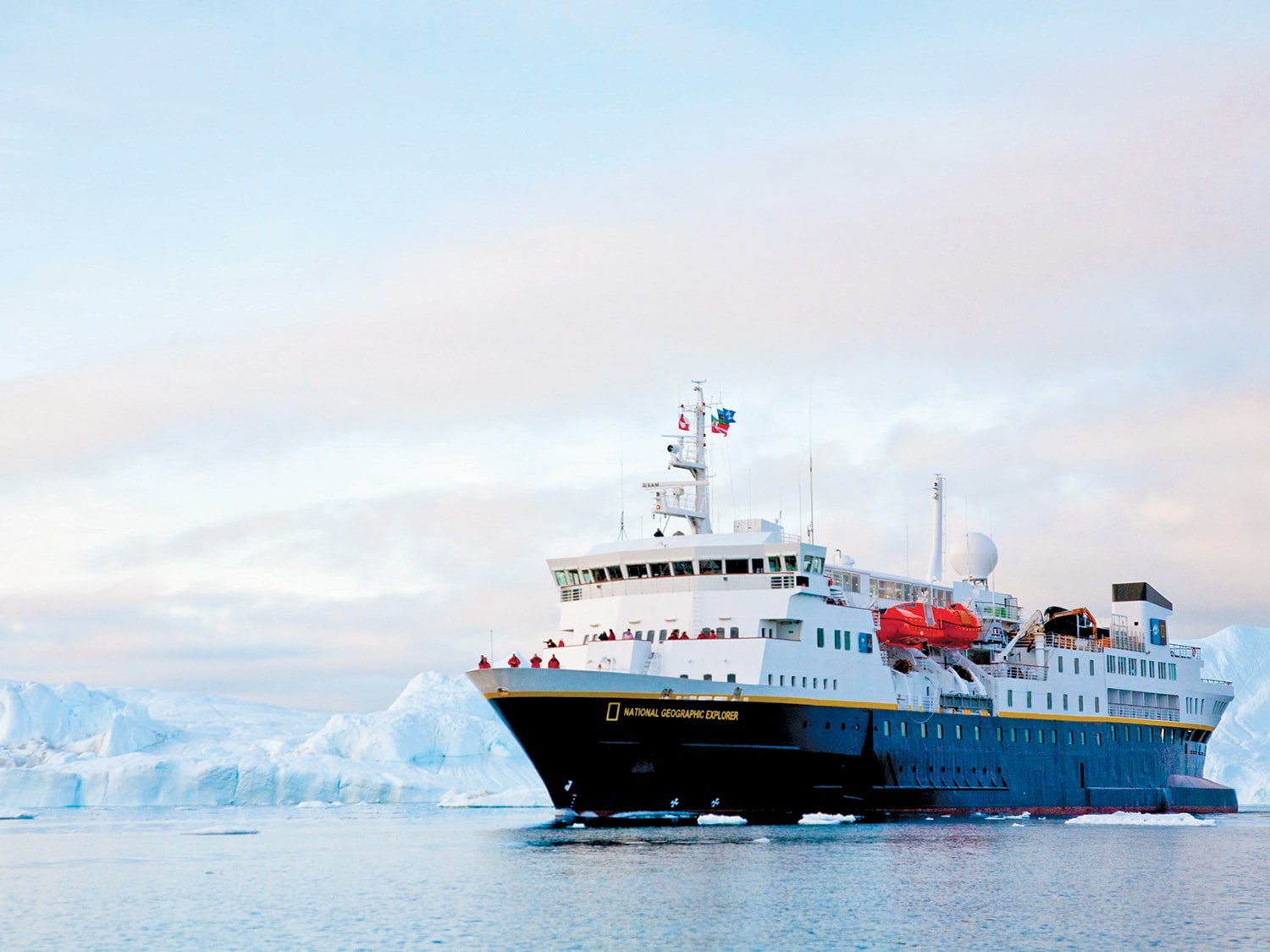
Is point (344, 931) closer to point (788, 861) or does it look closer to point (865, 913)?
point (865, 913)

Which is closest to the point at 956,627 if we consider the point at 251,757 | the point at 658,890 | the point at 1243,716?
the point at 658,890

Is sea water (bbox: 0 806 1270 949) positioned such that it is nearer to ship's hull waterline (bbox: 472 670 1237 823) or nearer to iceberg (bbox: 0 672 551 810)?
ship's hull waterline (bbox: 472 670 1237 823)

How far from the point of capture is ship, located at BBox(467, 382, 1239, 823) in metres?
42.7

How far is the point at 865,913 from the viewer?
28.2 metres

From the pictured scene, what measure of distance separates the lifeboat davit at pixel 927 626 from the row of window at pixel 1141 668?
901 centimetres

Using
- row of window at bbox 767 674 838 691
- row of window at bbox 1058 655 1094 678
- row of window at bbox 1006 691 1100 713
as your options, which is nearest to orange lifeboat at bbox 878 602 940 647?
row of window at bbox 1006 691 1100 713

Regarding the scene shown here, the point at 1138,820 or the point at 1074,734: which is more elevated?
the point at 1074,734

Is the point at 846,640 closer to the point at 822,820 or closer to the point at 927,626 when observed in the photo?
the point at 927,626

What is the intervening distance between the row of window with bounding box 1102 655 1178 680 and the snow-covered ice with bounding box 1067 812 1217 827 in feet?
18.9

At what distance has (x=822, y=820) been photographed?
45.4 m

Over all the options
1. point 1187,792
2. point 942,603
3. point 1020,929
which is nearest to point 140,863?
point 1020,929

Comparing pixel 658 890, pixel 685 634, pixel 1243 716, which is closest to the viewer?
pixel 658 890

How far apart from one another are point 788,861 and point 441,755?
56.4m

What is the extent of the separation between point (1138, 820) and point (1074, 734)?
12.8ft
